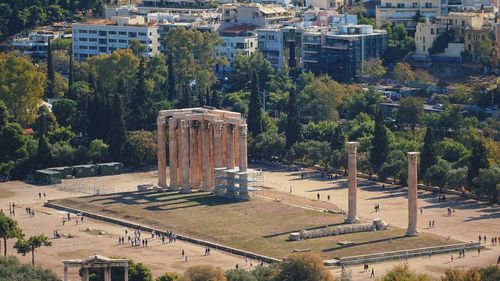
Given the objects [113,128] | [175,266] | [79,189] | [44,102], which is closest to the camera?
[175,266]

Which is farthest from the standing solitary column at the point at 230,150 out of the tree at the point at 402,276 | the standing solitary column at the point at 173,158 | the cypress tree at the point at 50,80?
the cypress tree at the point at 50,80

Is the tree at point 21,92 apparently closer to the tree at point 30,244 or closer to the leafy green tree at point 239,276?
the tree at point 30,244

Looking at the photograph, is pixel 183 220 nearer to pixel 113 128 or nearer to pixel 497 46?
pixel 113 128

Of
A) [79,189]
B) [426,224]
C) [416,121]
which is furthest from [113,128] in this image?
[426,224]

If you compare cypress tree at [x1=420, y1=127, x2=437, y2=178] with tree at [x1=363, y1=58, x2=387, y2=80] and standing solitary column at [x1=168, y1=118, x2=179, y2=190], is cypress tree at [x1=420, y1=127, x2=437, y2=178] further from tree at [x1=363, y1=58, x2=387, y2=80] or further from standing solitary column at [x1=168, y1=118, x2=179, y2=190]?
tree at [x1=363, y1=58, x2=387, y2=80]

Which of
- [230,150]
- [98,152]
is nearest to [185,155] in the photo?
[230,150]

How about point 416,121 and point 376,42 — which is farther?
point 376,42

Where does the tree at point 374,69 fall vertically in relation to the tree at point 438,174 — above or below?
above
